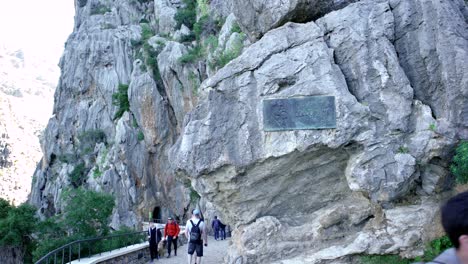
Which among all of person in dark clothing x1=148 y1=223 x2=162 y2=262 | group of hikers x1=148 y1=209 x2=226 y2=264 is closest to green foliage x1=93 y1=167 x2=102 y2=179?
group of hikers x1=148 y1=209 x2=226 y2=264

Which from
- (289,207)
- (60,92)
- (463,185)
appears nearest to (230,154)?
(289,207)

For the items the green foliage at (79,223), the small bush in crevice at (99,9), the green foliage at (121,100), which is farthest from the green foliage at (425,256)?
the small bush in crevice at (99,9)

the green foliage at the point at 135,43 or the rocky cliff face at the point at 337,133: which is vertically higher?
the green foliage at the point at 135,43

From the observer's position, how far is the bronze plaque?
9.59 m

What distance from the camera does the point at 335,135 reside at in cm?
946

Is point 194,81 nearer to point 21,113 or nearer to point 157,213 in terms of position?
point 157,213

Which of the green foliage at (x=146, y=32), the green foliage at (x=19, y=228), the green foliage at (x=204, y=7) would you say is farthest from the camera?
the green foliage at (x=146, y=32)

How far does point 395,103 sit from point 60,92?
140 ft

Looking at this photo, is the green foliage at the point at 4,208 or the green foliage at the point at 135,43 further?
the green foliage at the point at 135,43

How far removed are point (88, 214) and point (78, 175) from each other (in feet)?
81.2

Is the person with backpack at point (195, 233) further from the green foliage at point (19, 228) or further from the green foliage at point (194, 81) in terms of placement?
the green foliage at point (194, 81)

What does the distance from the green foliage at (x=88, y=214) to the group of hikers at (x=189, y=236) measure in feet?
7.28

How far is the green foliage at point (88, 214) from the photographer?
51.4 ft

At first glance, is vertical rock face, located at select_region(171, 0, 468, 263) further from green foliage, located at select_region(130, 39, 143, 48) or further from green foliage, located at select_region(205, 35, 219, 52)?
green foliage, located at select_region(130, 39, 143, 48)
